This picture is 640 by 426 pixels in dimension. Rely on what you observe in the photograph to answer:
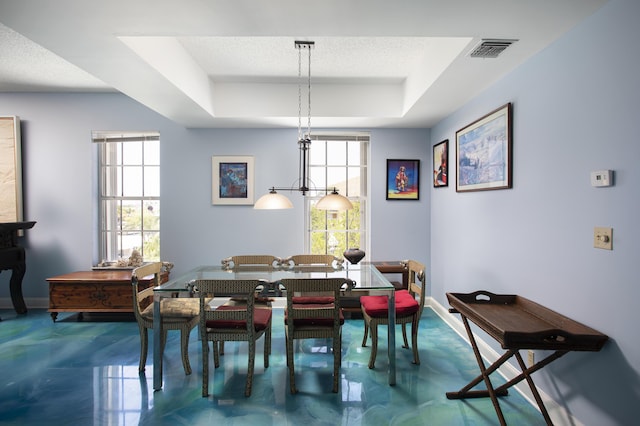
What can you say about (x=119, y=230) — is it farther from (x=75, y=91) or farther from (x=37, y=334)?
(x=75, y=91)

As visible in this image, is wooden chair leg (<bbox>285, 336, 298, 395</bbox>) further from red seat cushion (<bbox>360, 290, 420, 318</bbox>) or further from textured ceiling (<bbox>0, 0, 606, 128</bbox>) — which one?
textured ceiling (<bbox>0, 0, 606, 128</bbox>)

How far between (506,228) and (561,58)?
1.31 m

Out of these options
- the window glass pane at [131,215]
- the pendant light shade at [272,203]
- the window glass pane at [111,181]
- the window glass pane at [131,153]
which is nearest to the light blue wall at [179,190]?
the window glass pane at [111,181]

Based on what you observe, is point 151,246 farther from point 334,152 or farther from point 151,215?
point 334,152

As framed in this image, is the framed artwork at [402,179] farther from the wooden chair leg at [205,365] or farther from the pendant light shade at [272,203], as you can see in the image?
the wooden chair leg at [205,365]

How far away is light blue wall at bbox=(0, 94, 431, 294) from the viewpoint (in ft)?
15.1

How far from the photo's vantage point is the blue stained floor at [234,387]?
2.31 metres

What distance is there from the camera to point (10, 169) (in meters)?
4.46

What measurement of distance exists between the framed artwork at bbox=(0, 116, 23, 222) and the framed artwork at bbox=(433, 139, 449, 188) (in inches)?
219

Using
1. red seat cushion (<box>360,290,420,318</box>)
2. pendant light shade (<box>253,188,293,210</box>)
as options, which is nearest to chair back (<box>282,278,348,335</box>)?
red seat cushion (<box>360,290,420,318</box>)

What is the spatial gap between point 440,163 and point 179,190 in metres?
3.55

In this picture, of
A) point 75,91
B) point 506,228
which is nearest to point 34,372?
point 75,91

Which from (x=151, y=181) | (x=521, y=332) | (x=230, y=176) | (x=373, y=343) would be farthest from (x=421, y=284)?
(x=151, y=181)

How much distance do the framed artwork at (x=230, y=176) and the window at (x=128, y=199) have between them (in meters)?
0.87
